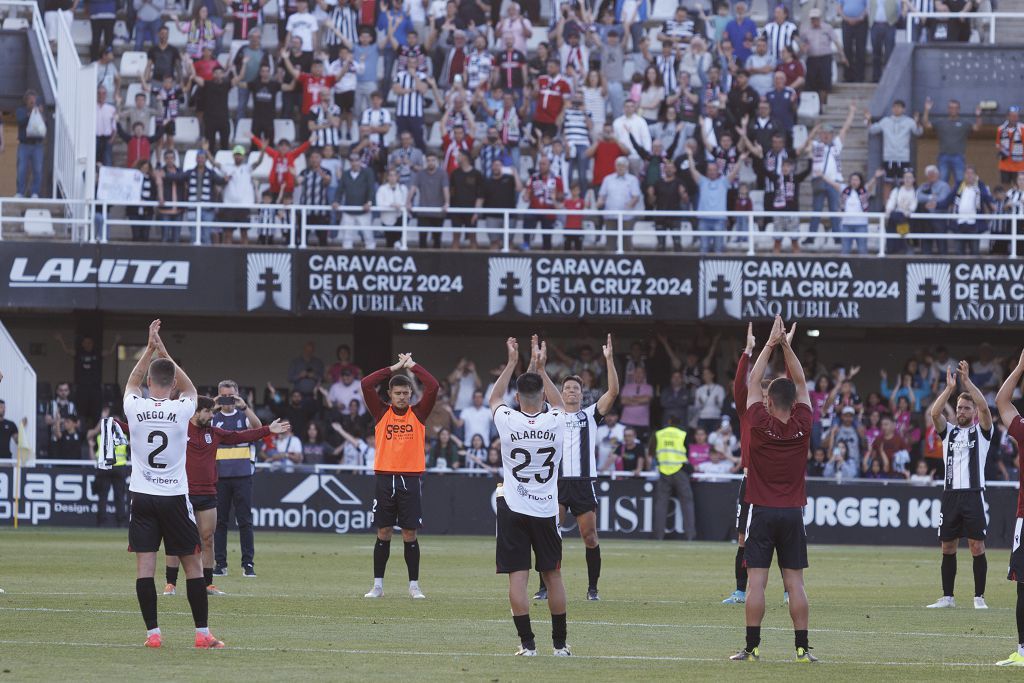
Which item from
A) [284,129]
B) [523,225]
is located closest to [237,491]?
[523,225]

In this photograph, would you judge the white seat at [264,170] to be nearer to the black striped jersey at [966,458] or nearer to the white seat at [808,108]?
the white seat at [808,108]

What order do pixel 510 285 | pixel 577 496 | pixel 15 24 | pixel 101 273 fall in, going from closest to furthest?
pixel 577 496, pixel 101 273, pixel 510 285, pixel 15 24

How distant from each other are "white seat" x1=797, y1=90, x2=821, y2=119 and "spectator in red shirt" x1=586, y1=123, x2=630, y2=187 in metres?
4.18

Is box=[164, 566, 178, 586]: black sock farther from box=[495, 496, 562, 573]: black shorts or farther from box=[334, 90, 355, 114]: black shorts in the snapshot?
box=[334, 90, 355, 114]: black shorts

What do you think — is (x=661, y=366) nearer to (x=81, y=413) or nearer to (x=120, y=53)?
(x=81, y=413)

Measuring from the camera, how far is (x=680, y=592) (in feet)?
61.7

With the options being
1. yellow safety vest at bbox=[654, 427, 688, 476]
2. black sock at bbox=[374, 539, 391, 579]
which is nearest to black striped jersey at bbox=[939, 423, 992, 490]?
black sock at bbox=[374, 539, 391, 579]

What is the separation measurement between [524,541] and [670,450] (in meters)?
15.4

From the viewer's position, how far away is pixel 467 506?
95.6ft

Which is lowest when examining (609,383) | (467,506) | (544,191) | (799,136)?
(467,506)

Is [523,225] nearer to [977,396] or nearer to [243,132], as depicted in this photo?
[243,132]

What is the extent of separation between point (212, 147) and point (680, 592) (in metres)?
17.5

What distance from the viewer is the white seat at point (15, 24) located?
33656 mm

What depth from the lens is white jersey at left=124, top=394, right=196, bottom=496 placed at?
12.1 metres
